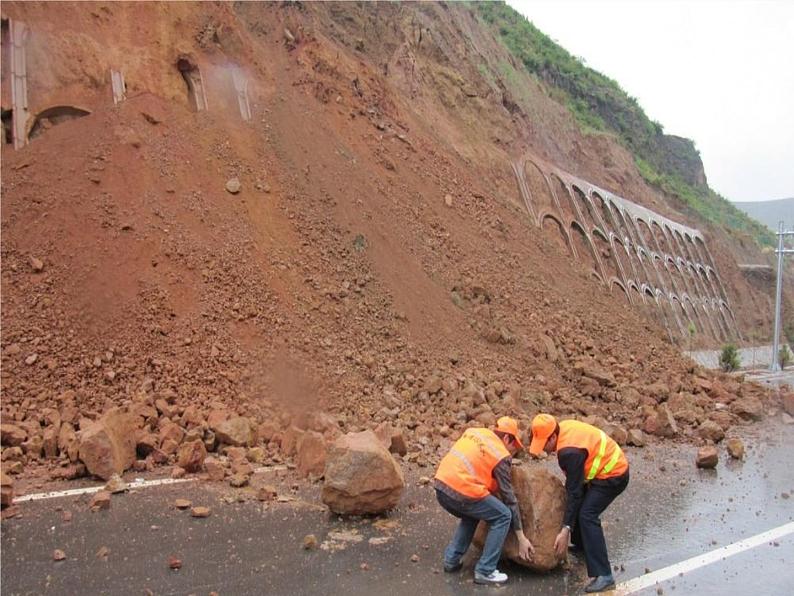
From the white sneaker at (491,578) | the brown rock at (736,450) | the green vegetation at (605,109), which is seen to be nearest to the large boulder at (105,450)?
the white sneaker at (491,578)

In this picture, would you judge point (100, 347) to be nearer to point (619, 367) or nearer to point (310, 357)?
point (310, 357)

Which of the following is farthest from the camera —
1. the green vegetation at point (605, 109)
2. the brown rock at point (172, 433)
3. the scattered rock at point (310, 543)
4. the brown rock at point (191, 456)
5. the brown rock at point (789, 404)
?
the green vegetation at point (605, 109)

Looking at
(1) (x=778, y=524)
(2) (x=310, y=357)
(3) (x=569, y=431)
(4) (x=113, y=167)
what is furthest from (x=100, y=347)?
(1) (x=778, y=524)

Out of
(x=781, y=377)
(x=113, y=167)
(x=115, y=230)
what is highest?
(x=113, y=167)

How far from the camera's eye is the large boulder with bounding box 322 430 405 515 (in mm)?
6328

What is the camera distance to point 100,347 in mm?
9109

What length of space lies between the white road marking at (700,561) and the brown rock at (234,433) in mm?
4451

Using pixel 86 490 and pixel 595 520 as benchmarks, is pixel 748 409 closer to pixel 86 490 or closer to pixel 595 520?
pixel 595 520

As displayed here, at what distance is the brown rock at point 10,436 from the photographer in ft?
24.7

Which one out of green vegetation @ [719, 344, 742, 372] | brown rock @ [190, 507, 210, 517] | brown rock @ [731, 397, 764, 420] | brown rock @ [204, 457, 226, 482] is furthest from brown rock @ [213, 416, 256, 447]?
green vegetation @ [719, 344, 742, 372]

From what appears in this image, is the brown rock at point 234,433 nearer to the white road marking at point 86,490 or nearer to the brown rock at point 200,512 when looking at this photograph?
the white road marking at point 86,490

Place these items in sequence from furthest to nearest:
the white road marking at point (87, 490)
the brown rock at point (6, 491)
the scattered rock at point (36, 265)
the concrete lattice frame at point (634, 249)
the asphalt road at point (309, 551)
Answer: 1. the concrete lattice frame at point (634, 249)
2. the scattered rock at point (36, 265)
3. the white road marking at point (87, 490)
4. the brown rock at point (6, 491)
5. the asphalt road at point (309, 551)

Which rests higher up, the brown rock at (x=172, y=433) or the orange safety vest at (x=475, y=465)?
the orange safety vest at (x=475, y=465)

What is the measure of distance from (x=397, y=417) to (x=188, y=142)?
6015mm
